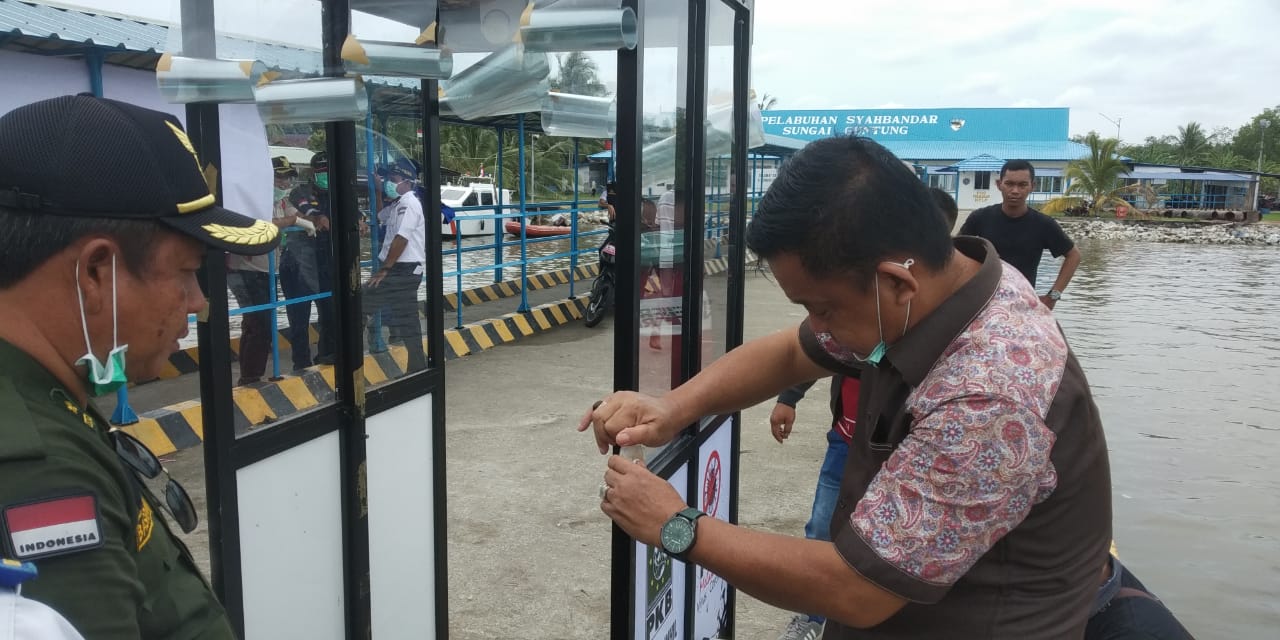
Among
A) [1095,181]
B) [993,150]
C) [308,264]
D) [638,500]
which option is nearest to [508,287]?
[308,264]

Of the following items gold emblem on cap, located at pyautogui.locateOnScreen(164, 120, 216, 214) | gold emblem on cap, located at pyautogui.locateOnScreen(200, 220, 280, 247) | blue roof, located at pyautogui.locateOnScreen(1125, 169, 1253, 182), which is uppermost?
blue roof, located at pyautogui.locateOnScreen(1125, 169, 1253, 182)

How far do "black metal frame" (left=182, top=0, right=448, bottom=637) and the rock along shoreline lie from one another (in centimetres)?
2937

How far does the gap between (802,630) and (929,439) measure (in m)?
2.32

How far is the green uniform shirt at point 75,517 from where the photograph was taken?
917 mm

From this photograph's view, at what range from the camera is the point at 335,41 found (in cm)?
215

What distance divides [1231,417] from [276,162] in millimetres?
7331

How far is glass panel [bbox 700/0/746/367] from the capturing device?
267cm

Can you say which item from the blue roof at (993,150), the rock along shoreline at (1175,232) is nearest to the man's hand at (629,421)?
the rock along shoreline at (1175,232)

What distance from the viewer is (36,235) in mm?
1041

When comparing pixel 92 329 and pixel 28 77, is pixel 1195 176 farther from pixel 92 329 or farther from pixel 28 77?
pixel 92 329

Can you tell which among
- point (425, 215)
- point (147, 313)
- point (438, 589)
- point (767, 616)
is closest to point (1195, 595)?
point (767, 616)

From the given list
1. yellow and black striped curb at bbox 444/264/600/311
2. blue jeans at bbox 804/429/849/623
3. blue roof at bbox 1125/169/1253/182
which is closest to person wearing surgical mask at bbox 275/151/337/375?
blue jeans at bbox 804/429/849/623

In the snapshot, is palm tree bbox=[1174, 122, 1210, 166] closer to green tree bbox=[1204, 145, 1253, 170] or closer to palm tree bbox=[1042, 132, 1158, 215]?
green tree bbox=[1204, 145, 1253, 170]

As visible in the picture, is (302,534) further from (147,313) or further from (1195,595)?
(1195,595)
